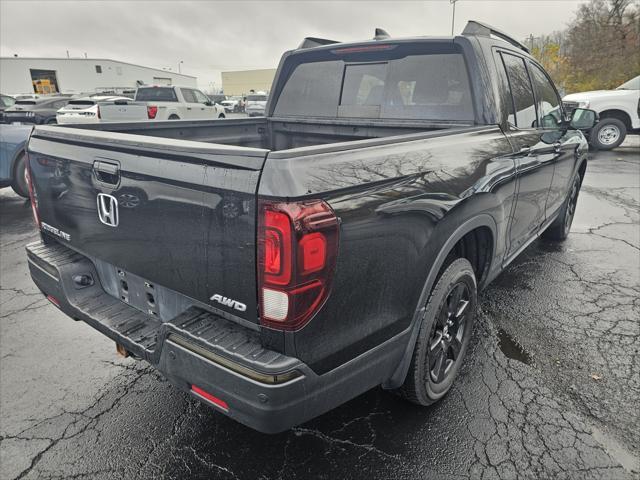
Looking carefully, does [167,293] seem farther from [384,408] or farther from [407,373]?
[384,408]

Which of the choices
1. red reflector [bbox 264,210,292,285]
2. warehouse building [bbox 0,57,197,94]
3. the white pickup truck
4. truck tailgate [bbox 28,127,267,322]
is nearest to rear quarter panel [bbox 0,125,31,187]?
truck tailgate [bbox 28,127,267,322]

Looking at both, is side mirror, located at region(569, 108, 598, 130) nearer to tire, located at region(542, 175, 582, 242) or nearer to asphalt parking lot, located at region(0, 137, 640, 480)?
tire, located at region(542, 175, 582, 242)

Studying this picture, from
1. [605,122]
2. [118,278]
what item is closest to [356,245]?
[118,278]

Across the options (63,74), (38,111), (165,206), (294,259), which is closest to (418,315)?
(294,259)

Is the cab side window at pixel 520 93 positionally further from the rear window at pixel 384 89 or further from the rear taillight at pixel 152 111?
the rear taillight at pixel 152 111

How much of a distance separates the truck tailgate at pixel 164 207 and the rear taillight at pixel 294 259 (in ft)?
0.18

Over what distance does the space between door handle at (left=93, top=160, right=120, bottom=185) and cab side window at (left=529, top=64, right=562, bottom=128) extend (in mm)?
3299

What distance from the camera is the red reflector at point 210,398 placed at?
1661 mm

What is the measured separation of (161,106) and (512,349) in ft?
51.6

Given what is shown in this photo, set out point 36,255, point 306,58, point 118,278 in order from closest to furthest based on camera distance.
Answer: point 118,278, point 36,255, point 306,58

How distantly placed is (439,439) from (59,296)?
216 cm

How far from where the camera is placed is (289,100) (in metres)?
3.96

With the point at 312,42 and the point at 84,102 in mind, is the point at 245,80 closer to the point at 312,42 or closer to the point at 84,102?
the point at 84,102

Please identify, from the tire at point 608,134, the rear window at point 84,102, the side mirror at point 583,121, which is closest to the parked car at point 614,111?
the tire at point 608,134
